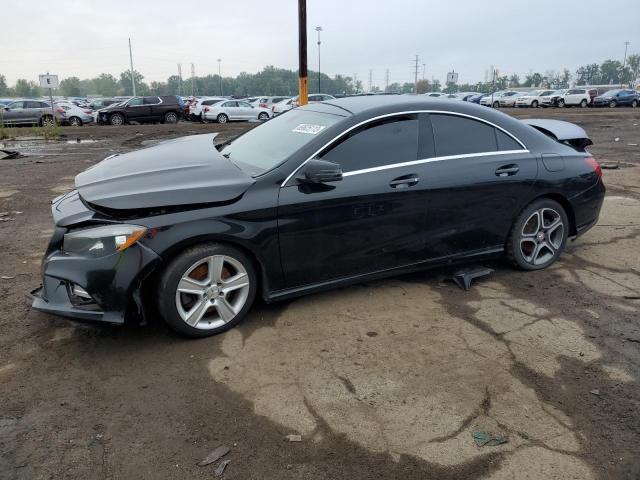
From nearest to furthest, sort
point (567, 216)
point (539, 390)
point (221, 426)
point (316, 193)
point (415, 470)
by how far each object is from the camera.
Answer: point (415, 470) < point (221, 426) < point (539, 390) < point (316, 193) < point (567, 216)

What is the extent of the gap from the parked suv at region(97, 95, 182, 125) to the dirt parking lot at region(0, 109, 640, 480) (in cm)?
2271

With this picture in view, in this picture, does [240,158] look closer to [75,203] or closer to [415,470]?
[75,203]

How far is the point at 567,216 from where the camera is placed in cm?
484

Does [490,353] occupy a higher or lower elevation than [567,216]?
lower

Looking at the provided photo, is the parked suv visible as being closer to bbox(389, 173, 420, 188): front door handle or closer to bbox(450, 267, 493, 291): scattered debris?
bbox(450, 267, 493, 291): scattered debris

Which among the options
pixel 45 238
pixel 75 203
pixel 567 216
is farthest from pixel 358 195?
pixel 45 238

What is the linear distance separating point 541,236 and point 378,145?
1.93 meters

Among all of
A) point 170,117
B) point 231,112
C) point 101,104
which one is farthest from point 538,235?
point 101,104

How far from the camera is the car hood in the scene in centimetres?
327

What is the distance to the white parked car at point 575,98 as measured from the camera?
125ft

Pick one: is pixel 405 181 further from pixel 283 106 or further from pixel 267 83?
pixel 267 83

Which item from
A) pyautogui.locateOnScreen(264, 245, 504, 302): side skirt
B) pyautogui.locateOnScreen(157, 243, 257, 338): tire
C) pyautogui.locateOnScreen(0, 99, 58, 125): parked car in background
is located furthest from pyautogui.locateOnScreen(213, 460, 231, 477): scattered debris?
pyautogui.locateOnScreen(0, 99, 58, 125): parked car in background

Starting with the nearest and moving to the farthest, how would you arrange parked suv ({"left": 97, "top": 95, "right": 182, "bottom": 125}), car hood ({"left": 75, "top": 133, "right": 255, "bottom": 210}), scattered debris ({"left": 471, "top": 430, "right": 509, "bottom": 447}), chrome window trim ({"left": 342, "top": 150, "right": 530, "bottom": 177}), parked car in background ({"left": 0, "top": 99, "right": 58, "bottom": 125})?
scattered debris ({"left": 471, "top": 430, "right": 509, "bottom": 447}) < car hood ({"left": 75, "top": 133, "right": 255, "bottom": 210}) < chrome window trim ({"left": 342, "top": 150, "right": 530, "bottom": 177}) < parked car in background ({"left": 0, "top": 99, "right": 58, "bottom": 125}) < parked suv ({"left": 97, "top": 95, "right": 182, "bottom": 125})

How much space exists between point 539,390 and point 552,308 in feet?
3.94
